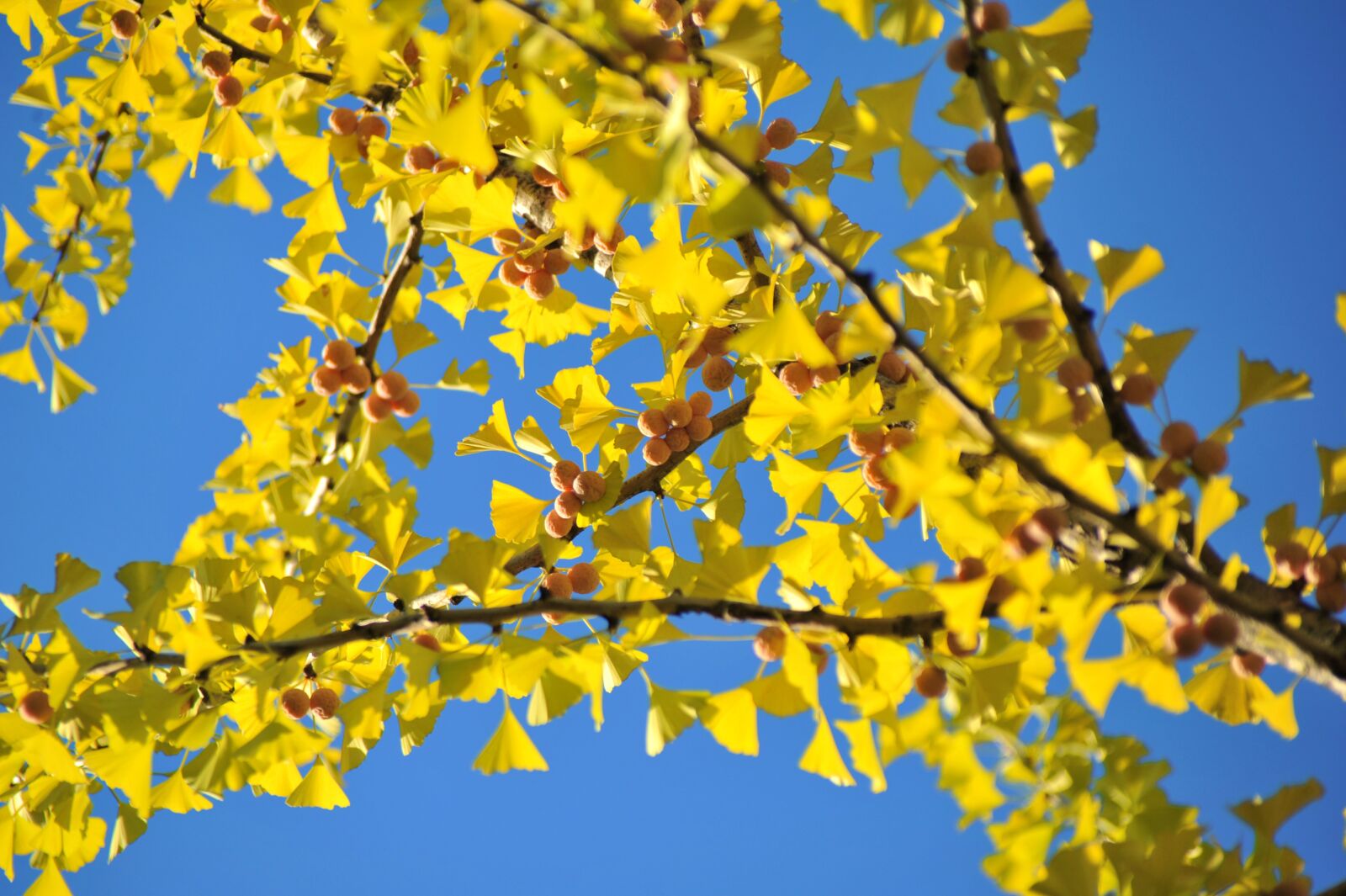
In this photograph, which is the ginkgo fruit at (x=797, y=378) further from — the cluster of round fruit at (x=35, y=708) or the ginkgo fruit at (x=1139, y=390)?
the cluster of round fruit at (x=35, y=708)

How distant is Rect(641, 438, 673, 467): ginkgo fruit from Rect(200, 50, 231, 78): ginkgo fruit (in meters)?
0.56

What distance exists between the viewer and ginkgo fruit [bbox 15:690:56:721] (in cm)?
55

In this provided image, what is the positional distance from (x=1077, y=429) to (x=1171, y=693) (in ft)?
0.43

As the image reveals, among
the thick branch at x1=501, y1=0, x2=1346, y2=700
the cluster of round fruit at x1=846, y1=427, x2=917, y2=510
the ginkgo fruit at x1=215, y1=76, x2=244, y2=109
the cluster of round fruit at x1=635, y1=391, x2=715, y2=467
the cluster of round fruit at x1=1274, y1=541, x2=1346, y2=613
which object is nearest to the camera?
the thick branch at x1=501, y1=0, x2=1346, y2=700

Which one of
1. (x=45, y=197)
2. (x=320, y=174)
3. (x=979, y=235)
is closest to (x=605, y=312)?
(x=320, y=174)

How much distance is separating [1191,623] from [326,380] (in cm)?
61

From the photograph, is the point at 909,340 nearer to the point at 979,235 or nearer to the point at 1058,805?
the point at 979,235

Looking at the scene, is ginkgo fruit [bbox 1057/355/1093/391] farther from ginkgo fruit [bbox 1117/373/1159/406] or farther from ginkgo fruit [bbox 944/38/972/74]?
ginkgo fruit [bbox 944/38/972/74]

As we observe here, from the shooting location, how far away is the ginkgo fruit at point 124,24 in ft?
2.98

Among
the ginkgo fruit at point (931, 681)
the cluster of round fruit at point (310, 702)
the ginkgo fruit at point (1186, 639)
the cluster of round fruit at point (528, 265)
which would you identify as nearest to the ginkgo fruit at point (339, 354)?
the cluster of round fruit at point (528, 265)

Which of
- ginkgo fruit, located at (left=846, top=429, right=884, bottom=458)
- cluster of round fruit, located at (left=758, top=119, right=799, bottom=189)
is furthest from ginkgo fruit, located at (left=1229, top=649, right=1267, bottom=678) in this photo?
cluster of round fruit, located at (left=758, top=119, right=799, bottom=189)

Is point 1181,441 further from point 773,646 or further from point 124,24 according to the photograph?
point 124,24

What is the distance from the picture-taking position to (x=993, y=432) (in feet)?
1.19

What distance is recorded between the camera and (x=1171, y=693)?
16.9 inches
